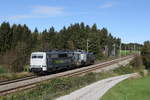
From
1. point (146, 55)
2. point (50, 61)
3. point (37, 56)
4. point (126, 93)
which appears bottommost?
point (126, 93)

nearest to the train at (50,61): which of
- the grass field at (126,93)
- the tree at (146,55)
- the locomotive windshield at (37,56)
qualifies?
the locomotive windshield at (37,56)

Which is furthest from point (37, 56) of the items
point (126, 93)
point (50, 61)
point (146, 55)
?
point (146, 55)

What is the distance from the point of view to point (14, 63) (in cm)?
4244

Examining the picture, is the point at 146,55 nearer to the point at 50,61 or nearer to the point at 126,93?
the point at 50,61

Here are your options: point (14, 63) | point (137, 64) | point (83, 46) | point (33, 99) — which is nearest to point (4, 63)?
point (14, 63)

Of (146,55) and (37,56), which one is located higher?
(37,56)

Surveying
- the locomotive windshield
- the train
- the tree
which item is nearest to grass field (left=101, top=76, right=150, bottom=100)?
the train

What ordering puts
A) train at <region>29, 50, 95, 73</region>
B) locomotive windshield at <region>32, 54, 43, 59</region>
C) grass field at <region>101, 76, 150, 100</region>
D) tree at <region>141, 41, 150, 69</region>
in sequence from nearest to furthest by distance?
grass field at <region>101, 76, 150, 100</region>
train at <region>29, 50, 95, 73</region>
locomotive windshield at <region>32, 54, 43, 59</region>
tree at <region>141, 41, 150, 69</region>

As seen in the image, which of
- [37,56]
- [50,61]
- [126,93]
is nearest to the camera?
[126,93]

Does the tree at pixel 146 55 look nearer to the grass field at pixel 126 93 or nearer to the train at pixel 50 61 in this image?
the train at pixel 50 61

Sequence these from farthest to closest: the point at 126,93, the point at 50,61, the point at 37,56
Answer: the point at 50,61 → the point at 37,56 → the point at 126,93

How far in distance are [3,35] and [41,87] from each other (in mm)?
84084

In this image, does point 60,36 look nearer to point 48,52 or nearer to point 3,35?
point 3,35

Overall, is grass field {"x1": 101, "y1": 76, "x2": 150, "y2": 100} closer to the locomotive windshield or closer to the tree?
the locomotive windshield
